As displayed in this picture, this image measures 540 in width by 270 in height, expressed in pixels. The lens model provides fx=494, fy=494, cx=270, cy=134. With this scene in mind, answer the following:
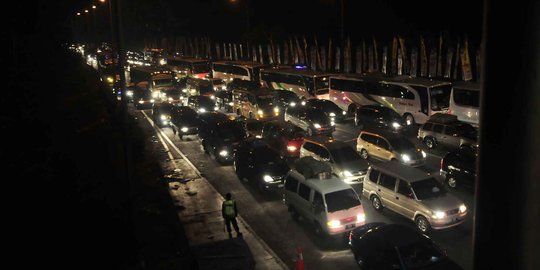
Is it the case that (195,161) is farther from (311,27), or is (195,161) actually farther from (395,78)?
(311,27)

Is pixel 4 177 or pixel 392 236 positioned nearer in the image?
pixel 392 236

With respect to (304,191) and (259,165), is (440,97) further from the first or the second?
(304,191)

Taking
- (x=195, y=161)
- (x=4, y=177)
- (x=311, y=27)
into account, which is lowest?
(x=195, y=161)

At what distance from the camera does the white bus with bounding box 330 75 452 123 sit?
30375mm

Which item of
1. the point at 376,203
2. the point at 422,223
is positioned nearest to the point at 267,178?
the point at 376,203

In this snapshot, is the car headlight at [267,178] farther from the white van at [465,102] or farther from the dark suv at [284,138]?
the white van at [465,102]

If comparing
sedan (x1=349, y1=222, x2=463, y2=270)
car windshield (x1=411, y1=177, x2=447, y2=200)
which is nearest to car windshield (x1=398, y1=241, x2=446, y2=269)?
sedan (x1=349, y1=222, x2=463, y2=270)

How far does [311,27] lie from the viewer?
71.4m

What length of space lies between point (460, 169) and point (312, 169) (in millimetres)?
6167

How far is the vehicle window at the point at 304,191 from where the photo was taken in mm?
15609

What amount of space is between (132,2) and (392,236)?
10489 centimetres

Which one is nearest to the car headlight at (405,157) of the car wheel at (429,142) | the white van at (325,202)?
the car wheel at (429,142)

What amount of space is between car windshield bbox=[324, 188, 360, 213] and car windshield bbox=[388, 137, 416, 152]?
724cm

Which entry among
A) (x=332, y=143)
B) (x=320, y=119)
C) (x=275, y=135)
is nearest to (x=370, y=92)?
(x=320, y=119)
